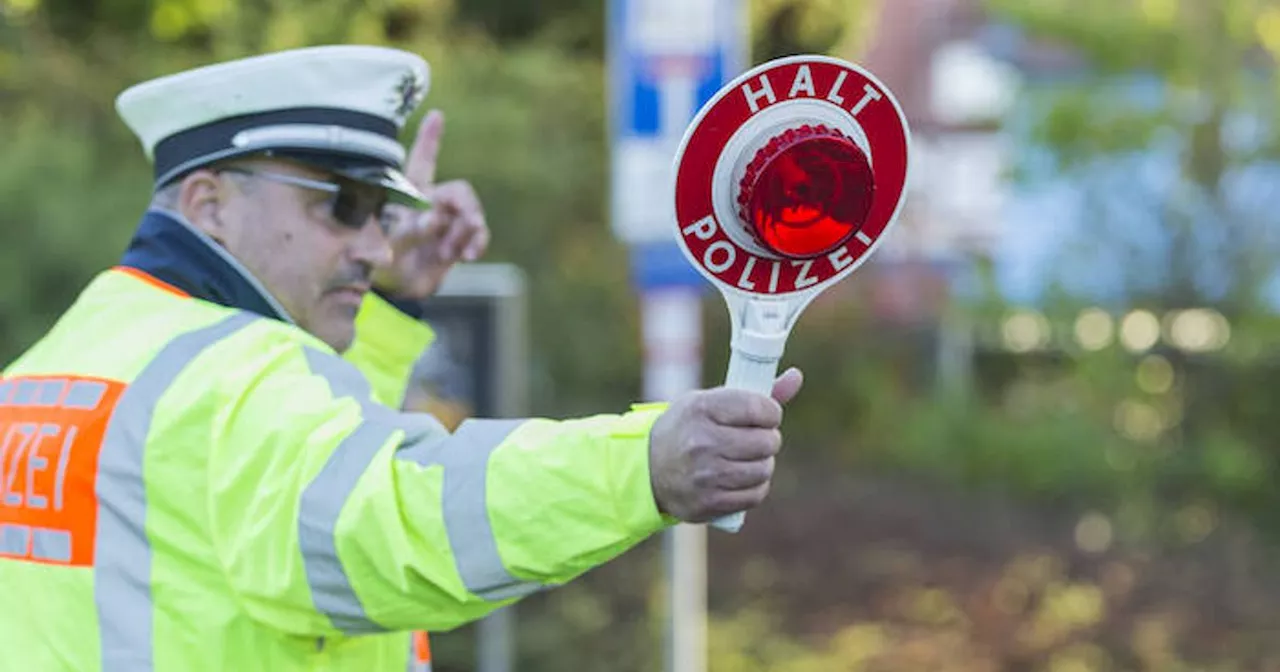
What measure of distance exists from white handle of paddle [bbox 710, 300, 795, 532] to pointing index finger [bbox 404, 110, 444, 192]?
1.47 meters

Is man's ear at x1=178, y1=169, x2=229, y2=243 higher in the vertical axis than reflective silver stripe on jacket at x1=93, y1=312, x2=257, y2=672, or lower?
higher

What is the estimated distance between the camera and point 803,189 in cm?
200

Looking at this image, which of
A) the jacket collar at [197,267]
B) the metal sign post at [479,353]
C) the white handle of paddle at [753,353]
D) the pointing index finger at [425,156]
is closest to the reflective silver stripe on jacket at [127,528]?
the jacket collar at [197,267]

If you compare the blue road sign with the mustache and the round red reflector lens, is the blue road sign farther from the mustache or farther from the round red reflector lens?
the round red reflector lens

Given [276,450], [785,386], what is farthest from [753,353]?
[276,450]

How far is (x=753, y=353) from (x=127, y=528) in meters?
0.87

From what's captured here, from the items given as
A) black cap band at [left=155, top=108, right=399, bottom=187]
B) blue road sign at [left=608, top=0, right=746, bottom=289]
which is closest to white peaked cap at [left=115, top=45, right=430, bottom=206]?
black cap band at [left=155, top=108, right=399, bottom=187]

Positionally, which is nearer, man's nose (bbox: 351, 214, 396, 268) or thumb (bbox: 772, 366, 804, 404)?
thumb (bbox: 772, 366, 804, 404)

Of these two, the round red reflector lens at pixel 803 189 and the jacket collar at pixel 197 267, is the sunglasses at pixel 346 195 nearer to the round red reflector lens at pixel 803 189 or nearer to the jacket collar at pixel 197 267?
the jacket collar at pixel 197 267

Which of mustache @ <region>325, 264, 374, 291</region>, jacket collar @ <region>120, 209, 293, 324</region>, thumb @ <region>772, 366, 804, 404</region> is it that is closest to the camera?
thumb @ <region>772, 366, 804, 404</region>

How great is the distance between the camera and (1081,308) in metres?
11.8

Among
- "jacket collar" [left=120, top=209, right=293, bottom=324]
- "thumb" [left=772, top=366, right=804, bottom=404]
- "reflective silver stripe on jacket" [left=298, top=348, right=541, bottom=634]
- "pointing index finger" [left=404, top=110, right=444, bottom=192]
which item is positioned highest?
"pointing index finger" [left=404, top=110, right=444, bottom=192]

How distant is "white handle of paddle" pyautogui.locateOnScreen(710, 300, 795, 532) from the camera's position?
1998 millimetres

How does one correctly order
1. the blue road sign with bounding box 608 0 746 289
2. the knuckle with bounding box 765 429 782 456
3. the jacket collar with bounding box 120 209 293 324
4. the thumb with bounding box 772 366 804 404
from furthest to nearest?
the blue road sign with bounding box 608 0 746 289 → the jacket collar with bounding box 120 209 293 324 → the thumb with bounding box 772 366 804 404 → the knuckle with bounding box 765 429 782 456
